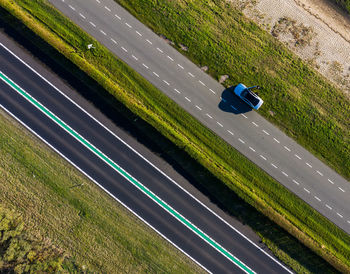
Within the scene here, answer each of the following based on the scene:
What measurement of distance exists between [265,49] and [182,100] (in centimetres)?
1181

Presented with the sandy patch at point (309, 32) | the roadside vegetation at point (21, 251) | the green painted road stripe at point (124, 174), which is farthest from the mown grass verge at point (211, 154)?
the roadside vegetation at point (21, 251)

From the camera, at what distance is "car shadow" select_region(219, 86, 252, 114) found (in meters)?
33.2

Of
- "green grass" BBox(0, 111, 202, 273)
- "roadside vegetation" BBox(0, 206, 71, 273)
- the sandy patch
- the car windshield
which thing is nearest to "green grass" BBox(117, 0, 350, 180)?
the sandy patch

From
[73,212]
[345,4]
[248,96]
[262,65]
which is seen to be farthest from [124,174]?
[345,4]

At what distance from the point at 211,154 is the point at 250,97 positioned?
319 inches

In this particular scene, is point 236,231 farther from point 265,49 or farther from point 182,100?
point 265,49

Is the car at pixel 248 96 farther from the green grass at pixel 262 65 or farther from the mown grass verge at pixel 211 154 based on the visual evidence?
the mown grass verge at pixel 211 154

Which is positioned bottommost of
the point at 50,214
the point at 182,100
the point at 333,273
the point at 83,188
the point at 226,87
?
the point at 50,214

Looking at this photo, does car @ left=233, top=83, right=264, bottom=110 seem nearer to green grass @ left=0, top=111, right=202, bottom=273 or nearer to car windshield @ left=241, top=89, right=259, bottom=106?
car windshield @ left=241, top=89, right=259, bottom=106

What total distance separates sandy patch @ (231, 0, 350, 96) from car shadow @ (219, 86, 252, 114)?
29.5 ft

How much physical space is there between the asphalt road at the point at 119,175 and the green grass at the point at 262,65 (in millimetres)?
13644

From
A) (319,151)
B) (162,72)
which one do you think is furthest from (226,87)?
(319,151)

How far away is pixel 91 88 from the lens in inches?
1294

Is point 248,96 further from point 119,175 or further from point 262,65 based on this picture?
point 119,175
